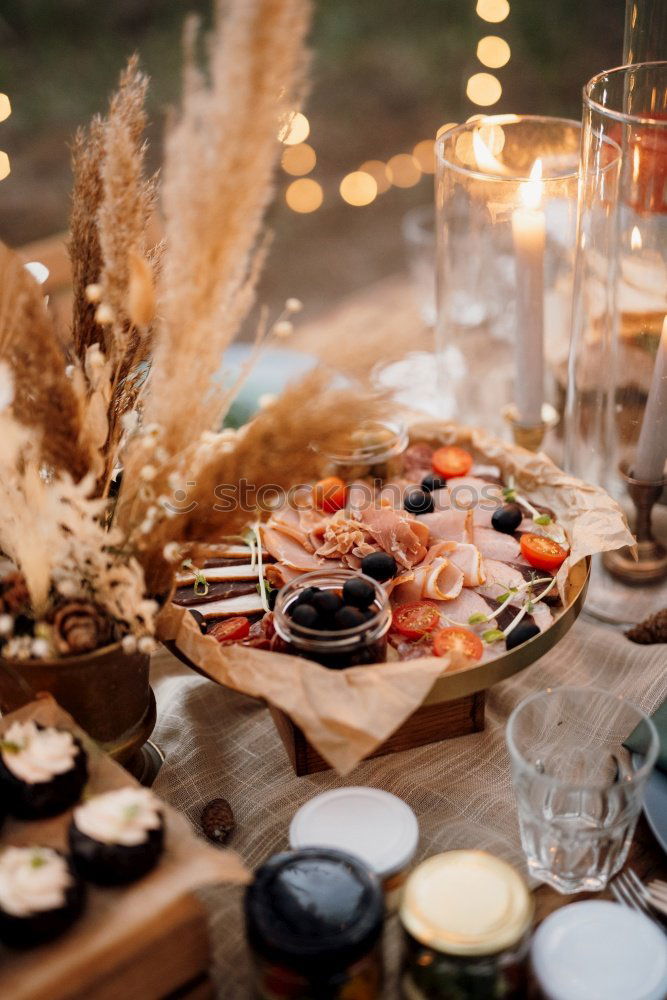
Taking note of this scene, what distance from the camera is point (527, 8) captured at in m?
2.63

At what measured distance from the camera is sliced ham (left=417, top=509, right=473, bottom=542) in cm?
117

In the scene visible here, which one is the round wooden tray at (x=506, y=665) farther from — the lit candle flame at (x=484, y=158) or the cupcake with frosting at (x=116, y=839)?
the lit candle flame at (x=484, y=158)

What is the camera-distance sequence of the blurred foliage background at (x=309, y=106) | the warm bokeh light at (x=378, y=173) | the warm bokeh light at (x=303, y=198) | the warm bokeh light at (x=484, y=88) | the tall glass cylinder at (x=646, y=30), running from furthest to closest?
the warm bokeh light at (x=378, y=173) → the warm bokeh light at (x=303, y=198) → the blurred foliage background at (x=309, y=106) → the warm bokeh light at (x=484, y=88) → the tall glass cylinder at (x=646, y=30)

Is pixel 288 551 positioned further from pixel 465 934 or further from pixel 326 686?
pixel 465 934

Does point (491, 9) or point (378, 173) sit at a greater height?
point (491, 9)

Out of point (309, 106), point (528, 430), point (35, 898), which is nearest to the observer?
point (35, 898)

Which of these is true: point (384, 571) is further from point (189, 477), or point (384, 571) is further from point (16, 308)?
point (16, 308)

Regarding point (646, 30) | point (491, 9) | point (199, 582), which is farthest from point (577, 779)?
point (491, 9)

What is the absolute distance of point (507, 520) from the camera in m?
1.19

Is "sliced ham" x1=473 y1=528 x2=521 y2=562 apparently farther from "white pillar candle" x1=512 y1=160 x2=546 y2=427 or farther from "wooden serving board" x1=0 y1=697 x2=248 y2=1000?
"wooden serving board" x1=0 y1=697 x2=248 y2=1000

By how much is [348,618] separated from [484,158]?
74cm

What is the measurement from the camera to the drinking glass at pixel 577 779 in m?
0.84

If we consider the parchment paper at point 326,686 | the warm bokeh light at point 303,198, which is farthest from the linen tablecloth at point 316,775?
the warm bokeh light at point 303,198

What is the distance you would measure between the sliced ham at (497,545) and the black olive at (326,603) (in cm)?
26
